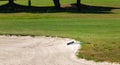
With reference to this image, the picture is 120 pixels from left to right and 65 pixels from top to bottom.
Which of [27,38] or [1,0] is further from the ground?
[27,38]

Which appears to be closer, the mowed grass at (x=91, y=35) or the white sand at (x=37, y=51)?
the white sand at (x=37, y=51)

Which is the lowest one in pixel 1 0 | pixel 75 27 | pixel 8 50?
pixel 1 0

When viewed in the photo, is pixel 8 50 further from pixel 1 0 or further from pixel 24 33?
pixel 1 0

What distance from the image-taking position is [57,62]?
16719mm

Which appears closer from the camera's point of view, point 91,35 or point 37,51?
point 37,51

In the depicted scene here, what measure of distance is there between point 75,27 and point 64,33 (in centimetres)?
344

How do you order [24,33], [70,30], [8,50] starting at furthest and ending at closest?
[70,30] → [24,33] → [8,50]

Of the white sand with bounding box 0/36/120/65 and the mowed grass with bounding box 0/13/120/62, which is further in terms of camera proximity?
the mowed grass with bounding box 0/13/120/62

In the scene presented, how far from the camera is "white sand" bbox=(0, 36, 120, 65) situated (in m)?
16.8

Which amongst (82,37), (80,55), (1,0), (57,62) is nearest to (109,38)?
(82,37)

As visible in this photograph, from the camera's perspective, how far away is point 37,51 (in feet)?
64.0

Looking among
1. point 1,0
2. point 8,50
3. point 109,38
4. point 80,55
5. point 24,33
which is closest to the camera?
point 80,55

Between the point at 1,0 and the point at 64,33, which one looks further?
the point at 1,0

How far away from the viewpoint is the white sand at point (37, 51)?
1677cm
